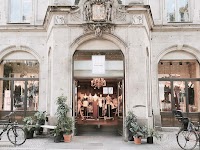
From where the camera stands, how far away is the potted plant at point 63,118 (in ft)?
42.8

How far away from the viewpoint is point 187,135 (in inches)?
467

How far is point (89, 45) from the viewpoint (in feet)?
48.5

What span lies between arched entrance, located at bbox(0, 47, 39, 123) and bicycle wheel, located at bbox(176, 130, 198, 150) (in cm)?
1015

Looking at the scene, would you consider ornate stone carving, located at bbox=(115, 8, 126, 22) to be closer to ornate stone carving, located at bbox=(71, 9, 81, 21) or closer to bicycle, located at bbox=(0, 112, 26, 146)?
ornate stone carving, located at bbox=(71, 9, 81, 21)

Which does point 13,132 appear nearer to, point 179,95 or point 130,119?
point 130,119

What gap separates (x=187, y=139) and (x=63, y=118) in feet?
17.2

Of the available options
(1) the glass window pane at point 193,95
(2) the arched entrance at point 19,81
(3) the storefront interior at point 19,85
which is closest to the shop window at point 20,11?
(2) the arched entrance at point 19,81

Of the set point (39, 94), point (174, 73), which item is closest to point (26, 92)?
point (39, 94)

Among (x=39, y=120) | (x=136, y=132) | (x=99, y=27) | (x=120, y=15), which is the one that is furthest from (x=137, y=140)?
(x=120, y=15)

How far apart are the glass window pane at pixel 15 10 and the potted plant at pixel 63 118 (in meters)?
8.37

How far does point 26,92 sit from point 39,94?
43.6 inches

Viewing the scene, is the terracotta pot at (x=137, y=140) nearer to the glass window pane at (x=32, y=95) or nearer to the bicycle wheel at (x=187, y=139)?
the bicycle wheel at (x=187, y=139)

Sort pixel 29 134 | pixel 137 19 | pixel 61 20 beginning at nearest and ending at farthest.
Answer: pixel 29 134, pixel 137 19, pixel 61 20

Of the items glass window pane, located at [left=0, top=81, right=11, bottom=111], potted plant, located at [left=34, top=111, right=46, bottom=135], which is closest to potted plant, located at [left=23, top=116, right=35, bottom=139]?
potted plant, located at [left=34, top=111, right=46, bottom=135]
